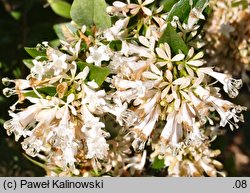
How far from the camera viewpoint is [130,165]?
229 cm

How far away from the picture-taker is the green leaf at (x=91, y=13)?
1.97 metres

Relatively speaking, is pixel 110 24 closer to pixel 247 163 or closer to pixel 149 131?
pixel 149 131

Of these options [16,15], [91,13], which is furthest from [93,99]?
[16,15]

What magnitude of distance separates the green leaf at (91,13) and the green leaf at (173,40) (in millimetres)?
285

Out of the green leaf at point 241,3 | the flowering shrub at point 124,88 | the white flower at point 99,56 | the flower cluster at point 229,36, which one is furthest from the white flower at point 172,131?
the green leaf at point 241,3

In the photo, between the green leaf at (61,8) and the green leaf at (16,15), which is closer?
the green leaf at (61,8)

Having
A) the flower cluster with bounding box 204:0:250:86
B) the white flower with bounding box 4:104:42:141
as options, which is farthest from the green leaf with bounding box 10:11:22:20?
the white flower with bounding box 4:104:42:141

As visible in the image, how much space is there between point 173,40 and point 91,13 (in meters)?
0.37

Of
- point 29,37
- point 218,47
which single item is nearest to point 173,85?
point 218,47

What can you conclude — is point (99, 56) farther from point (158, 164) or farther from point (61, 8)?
point (61, 8)

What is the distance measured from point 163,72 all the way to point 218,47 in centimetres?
85

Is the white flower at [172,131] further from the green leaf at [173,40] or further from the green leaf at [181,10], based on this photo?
the green leaf at [181,10]

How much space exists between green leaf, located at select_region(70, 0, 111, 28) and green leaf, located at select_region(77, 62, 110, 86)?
0.91 feet

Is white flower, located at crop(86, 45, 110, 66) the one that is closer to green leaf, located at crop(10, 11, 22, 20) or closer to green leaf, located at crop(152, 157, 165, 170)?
green leaf, located at crop(152, 157, 165, 170)
